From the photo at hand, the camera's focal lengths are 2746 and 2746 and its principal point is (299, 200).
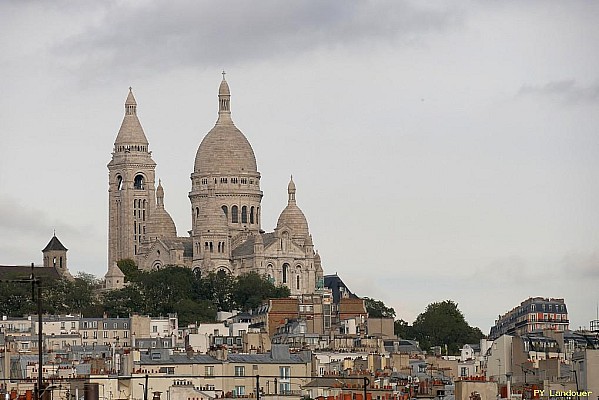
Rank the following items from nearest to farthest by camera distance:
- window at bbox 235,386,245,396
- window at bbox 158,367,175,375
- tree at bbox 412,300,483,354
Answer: window at bbox 235,386,245,396
window at bbox 158,367,175,375
tree at bbox 412,300,483,354

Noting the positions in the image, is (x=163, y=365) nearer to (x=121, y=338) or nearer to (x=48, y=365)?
(x=48, y=365)

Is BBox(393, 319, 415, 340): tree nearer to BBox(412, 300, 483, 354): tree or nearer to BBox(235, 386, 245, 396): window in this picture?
Result: BBox(412, 300, 483, 354): tree

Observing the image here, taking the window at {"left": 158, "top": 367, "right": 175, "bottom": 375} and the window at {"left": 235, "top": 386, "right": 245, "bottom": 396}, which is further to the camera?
the window at {"left": 158, "top": 367, "right": 175, "bottom": 375}

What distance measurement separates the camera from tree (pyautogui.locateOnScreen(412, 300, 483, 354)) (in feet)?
563

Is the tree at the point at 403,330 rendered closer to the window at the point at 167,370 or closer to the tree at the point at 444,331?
the tree at the point at 444,331

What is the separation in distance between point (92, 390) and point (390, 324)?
10929 cm

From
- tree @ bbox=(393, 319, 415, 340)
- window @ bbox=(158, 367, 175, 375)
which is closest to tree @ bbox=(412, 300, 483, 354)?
tree @ bbox=(393, 319, 415, 340)

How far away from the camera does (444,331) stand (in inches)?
6919

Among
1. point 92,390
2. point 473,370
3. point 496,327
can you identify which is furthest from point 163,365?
point 496,327

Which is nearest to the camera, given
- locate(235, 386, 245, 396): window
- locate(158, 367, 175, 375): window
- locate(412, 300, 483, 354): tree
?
locate(235, 386, 245, 396): window

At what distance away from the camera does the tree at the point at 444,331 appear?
172 m

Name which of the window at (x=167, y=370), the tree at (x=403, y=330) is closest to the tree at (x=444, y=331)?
the tree at (x=403, y=330)

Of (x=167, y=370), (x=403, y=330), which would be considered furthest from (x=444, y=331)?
(x=167, y=370)

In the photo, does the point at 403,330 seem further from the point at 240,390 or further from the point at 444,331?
the point at 240,390
